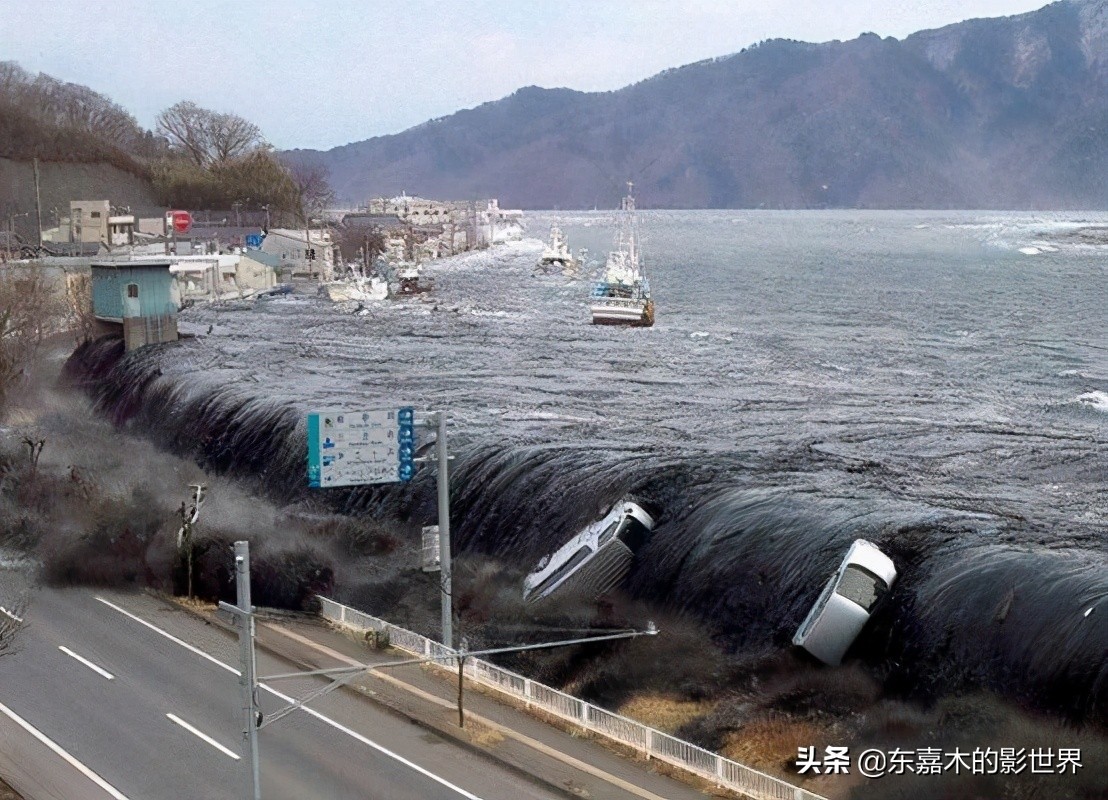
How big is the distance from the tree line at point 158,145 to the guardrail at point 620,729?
78048 millimetres

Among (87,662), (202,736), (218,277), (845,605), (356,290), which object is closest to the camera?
(202,736)

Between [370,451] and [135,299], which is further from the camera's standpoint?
[135,299]

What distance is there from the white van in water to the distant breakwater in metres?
0.23

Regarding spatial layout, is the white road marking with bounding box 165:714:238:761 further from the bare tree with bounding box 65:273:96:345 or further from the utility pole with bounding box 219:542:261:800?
the bare tree with bounding box 65:273:96:345

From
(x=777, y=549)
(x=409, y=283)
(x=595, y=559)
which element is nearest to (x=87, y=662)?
(x=595, y=559)

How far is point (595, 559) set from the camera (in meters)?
20.5

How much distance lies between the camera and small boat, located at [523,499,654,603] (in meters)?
20.2

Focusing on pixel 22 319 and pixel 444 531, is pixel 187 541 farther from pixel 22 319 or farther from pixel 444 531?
pixel 22 319

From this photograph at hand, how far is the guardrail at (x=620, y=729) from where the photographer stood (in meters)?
13.2

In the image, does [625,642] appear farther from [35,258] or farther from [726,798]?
[35,258]

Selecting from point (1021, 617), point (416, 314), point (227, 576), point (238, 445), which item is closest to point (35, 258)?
point (416, 314)

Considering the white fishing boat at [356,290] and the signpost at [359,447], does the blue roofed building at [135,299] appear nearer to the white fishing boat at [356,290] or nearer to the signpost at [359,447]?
the signpost at [359,447]

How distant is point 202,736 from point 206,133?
11837 centimetres

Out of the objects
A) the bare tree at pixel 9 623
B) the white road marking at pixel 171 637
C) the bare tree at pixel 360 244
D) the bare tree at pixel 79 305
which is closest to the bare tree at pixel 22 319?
the bare tree at pixel 79 305
